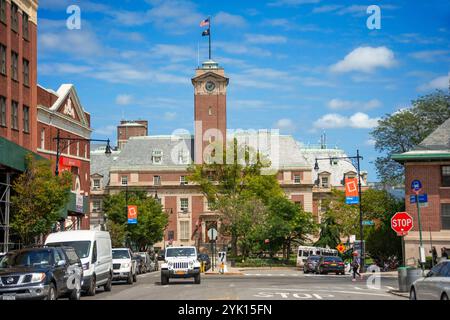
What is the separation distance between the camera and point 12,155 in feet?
136

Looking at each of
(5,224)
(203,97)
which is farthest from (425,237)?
(203,97)

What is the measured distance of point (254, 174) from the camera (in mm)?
93625

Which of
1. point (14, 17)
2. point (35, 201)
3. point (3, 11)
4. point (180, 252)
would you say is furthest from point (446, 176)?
point (3, 11)

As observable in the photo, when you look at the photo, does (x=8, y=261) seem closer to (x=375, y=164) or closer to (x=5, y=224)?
(x=5, y=224)

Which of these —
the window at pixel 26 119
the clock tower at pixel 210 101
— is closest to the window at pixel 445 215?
the window at pixel 26 119

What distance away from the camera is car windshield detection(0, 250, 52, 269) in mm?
23094

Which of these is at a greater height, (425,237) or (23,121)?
(23,121)

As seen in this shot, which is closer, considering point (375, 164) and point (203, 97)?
point (375, 164)

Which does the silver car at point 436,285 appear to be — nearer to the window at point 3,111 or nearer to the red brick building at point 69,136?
the window at point 3,111

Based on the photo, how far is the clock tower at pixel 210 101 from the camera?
11225 cm

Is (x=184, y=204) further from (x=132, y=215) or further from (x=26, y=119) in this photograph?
(x=26, y=119)

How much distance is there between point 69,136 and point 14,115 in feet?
55.3

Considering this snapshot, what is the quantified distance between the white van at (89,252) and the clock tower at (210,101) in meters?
81.0
